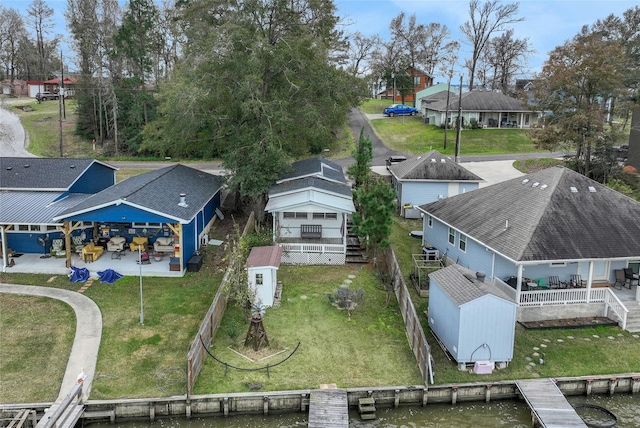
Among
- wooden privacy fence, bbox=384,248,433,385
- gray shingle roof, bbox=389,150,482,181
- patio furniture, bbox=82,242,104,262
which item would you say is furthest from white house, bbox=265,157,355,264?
patio furniture, bbox=82,242,104,262

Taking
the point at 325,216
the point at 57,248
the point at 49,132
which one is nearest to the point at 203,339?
the point at 325,216

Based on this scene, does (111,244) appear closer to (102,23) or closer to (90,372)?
(90,372)

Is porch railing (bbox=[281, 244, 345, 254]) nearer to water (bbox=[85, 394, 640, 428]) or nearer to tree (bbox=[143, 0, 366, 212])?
tree (bbox=[143, 0, 366, 212])

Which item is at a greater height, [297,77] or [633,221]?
[297,77]

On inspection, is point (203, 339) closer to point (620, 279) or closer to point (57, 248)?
point (57, 248)

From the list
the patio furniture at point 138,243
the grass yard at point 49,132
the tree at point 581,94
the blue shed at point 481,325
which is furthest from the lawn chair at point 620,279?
the grass yard at point 49,132

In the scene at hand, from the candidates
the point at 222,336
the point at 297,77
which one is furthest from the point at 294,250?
the point at 297,77
